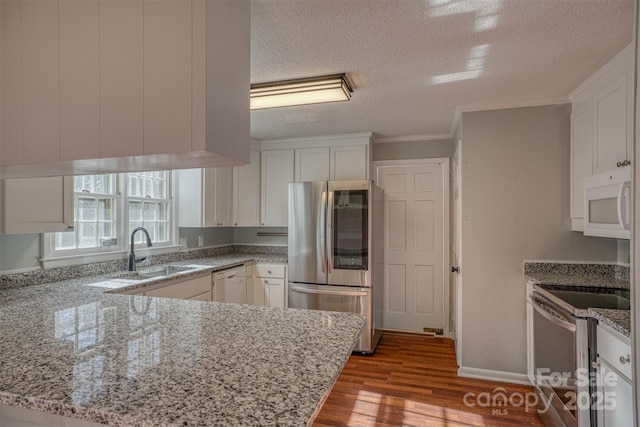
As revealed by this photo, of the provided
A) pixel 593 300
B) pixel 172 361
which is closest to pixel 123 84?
pixel 172 361

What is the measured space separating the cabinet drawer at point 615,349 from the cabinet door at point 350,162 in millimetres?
2472

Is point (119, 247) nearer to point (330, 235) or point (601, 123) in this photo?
point (330, 235)

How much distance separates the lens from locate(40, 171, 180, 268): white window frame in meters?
2.27

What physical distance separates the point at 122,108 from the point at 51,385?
2.58 feet

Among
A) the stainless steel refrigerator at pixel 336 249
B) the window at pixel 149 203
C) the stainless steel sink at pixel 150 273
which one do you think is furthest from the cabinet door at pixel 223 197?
the stainless steel refrigerator at pixel 336 249

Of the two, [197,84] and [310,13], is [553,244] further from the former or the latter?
[197,84]

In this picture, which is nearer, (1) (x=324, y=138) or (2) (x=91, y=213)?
(2) (x=91, y=213)

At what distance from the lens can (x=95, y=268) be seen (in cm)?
258

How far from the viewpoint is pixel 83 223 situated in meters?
2.58

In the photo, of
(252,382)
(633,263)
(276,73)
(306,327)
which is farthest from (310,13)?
(633,263)

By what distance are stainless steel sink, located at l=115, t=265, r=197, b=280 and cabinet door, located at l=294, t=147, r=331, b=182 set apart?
1.66m

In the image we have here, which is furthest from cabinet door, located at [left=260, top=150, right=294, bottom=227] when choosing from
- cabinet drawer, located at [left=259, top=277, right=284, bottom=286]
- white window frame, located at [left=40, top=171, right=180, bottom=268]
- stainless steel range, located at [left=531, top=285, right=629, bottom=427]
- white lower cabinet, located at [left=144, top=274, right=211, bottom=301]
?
stainless steel range, located at [left=531, top=285, right=629, bottom=427]

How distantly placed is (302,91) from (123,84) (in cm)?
139

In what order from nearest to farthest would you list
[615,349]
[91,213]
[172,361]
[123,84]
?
[172,361] < [123,84] < [615,349] < [91,213]
